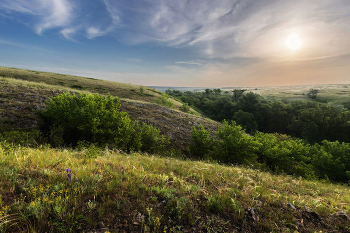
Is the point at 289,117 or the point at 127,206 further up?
the point at 127,206

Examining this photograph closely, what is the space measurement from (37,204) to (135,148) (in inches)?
494

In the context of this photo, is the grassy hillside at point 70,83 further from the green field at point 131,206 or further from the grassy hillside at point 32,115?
the green field at point 131,206

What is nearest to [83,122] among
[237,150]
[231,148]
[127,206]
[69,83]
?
[127,206]

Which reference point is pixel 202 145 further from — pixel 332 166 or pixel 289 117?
pixel 289 117

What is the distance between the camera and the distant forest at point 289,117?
47.7m

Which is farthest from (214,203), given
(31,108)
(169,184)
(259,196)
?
(31,108)

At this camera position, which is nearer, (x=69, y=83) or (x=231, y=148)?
(x=231, y=148)

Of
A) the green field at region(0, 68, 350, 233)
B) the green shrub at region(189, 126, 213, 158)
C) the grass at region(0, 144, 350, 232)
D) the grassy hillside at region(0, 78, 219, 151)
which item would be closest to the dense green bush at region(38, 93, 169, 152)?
the grassy hillside at region(0, 78, 219, 151)

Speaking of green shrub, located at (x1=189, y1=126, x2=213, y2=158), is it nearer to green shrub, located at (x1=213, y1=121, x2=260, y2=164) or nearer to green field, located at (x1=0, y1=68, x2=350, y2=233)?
green shrub, located at (x1=213, y1=121, x2=260, y2=164)

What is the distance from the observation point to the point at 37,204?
260cm

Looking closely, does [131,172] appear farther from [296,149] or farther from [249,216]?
[296,149]

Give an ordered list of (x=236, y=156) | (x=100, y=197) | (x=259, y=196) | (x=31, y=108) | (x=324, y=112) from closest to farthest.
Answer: (x=100, y=197), (x=259, y=196), (x=236, y=156), (x=31, y=108), (x=324, y=112)

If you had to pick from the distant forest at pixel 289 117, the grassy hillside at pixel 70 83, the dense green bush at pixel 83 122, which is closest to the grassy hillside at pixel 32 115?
the dense green bush at pixel 83 122

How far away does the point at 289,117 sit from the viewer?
64750mm
